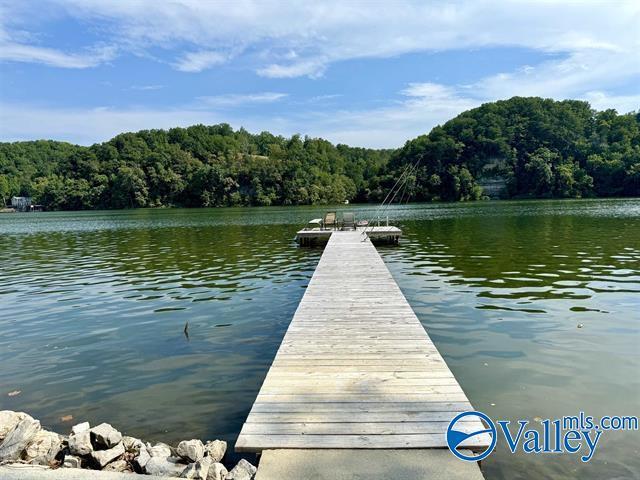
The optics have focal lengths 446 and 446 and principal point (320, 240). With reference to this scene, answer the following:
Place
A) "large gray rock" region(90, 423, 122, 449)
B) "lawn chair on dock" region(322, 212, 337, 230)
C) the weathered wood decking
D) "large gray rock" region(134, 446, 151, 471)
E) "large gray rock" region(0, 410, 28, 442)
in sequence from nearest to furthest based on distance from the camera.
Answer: the weathered wood decking, "large gray rock" region(134, 446, 151, 471), "large gray rock" region(90, 423, 122, 449), "large gray rock" region(0, 410, 28, 442), "lawn chair on dock" region(322, 212, 337, 230)

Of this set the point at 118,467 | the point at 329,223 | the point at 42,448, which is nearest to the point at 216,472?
the point at 118,467

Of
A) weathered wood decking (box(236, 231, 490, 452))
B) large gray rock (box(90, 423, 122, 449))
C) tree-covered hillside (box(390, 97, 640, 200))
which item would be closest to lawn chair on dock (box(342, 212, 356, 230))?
weathered wood decking (box(236, 231, 490, 452))

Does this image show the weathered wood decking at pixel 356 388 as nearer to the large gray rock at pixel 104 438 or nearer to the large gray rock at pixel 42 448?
the large gray rock at pixel 104 438

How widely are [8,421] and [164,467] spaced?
2.15 m

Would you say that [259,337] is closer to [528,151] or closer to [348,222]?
[348,222]

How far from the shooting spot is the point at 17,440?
4395 millimetres

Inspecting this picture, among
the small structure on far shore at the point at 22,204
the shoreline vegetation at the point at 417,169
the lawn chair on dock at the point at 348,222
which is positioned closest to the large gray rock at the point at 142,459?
the lawn chair on dock at the point at 348,222

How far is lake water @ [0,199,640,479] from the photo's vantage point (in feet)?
18.1

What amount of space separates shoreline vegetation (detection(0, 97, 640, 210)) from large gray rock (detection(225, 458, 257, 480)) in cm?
8962

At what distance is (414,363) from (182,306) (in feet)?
23.3

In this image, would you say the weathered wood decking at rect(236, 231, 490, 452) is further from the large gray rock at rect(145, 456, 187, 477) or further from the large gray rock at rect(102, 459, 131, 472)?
the large gray rock at rect(102, 459, 131, 472)

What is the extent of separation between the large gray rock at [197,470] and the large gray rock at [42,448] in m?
1.58

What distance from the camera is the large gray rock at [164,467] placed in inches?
160

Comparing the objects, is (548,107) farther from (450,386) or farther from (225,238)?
(450,386)
